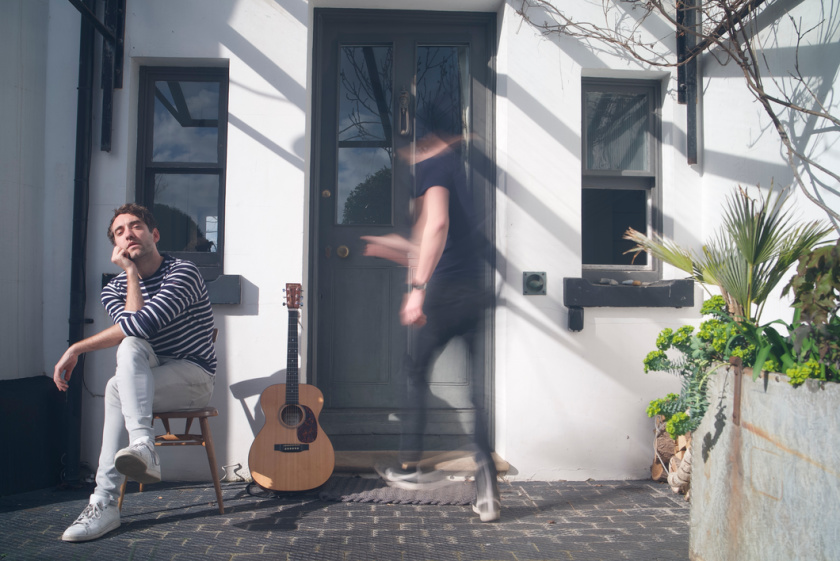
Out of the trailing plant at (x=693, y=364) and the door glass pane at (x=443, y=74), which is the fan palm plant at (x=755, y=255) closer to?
the trailing plant at (x=693, y=364)

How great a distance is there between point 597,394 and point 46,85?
4.10 metres

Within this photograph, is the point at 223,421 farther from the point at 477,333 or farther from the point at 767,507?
the point at 767,507

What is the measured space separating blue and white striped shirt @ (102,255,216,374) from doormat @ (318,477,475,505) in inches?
39.7

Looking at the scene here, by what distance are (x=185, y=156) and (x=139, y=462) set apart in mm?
2210

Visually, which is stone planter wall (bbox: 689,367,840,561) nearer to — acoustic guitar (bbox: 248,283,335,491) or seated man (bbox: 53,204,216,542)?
acoustic guitar (bbox: 248,283,335,491)

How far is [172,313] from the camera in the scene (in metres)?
2.78

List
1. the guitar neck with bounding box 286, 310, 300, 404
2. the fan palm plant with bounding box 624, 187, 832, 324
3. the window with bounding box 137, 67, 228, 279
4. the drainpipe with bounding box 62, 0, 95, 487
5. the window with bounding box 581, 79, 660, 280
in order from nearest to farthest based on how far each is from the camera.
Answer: the fan palm plant with bounding box 624, 187, 832, 324 < the guitar neck with bounding box 286, 310, 300, 404 < the drainpipe with bounding box 62, 0, 95, 487 < the window with bounding box 137, 67, 228, 279 < the window with bounding box 581, 79, 660, 280

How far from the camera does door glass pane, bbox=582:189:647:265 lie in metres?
3.88

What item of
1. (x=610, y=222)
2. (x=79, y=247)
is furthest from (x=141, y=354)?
(x=610, y=222)

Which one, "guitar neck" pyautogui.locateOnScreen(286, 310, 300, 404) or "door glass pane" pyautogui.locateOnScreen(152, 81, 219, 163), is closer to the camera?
"guitar neck" pyautogui.locateOnScreen(286, 310, 300, 404)

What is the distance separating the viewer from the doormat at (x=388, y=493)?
10.1 ft

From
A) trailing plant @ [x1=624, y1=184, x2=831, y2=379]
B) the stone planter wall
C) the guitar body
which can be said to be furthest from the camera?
the guitar body

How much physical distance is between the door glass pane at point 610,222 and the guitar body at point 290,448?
7.04ft

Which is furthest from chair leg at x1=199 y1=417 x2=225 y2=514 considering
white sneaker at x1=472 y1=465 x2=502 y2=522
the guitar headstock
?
white sneaker at x1=472 y1=465 x2=502 y2=522
